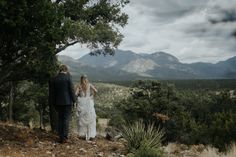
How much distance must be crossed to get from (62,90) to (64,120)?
1.02 m

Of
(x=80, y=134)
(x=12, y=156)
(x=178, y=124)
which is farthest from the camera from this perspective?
(x=178, y=124)

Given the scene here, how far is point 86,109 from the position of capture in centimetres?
1577

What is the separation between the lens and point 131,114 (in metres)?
53.0

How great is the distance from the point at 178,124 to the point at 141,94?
21.4ft

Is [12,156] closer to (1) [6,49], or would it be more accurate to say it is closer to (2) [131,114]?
(1) [6,49]

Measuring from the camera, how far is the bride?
1566 centimetres

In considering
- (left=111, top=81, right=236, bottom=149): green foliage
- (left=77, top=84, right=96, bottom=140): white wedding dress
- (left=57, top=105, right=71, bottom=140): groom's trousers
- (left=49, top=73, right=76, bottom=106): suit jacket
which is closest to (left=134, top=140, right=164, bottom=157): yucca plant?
(left=57, top=105, right=71, bottom=140): groom's trousers

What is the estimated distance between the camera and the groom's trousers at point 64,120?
14.1 m

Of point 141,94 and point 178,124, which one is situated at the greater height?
point 141,94

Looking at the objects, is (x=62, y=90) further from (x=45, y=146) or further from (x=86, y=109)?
(x=45, y=146)

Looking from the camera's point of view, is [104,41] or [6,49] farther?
[104,41]

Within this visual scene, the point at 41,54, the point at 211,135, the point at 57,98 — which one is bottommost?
the point at 211,135

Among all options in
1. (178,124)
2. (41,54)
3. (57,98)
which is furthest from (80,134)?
(178,124)

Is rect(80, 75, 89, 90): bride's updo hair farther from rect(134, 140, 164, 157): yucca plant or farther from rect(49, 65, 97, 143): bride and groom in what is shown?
rect(134, 140, 164, 157): yucca plant
